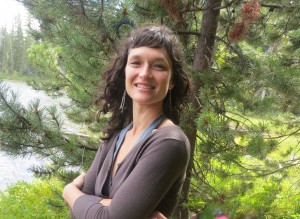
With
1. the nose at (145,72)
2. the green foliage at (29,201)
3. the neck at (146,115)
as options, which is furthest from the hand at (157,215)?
the green foliage at (29,201)

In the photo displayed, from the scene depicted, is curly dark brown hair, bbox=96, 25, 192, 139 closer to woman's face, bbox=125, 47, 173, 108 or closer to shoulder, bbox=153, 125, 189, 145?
woman's face, bbox=125, 47, 173, 108

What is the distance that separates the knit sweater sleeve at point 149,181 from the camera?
0.87 m

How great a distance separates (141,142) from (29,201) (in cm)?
389

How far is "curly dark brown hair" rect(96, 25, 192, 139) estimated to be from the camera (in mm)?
1084

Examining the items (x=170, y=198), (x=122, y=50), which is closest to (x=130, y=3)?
(x=122, y=50)

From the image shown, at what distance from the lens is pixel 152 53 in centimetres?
105

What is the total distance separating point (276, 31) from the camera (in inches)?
111

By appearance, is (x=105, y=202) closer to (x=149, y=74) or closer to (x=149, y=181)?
(x=149, y=181)

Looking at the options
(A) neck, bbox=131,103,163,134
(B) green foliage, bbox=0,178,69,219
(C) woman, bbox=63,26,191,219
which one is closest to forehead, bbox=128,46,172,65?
(C) woman, bbox=63,26,191,219

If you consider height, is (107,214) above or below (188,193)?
above

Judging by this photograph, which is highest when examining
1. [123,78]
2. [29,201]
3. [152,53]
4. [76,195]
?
[152,53]

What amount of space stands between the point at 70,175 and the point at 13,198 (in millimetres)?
2629

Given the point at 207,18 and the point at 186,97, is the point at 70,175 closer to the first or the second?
the point at 186,97

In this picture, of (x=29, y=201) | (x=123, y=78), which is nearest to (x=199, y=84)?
(x=123, y=78)
